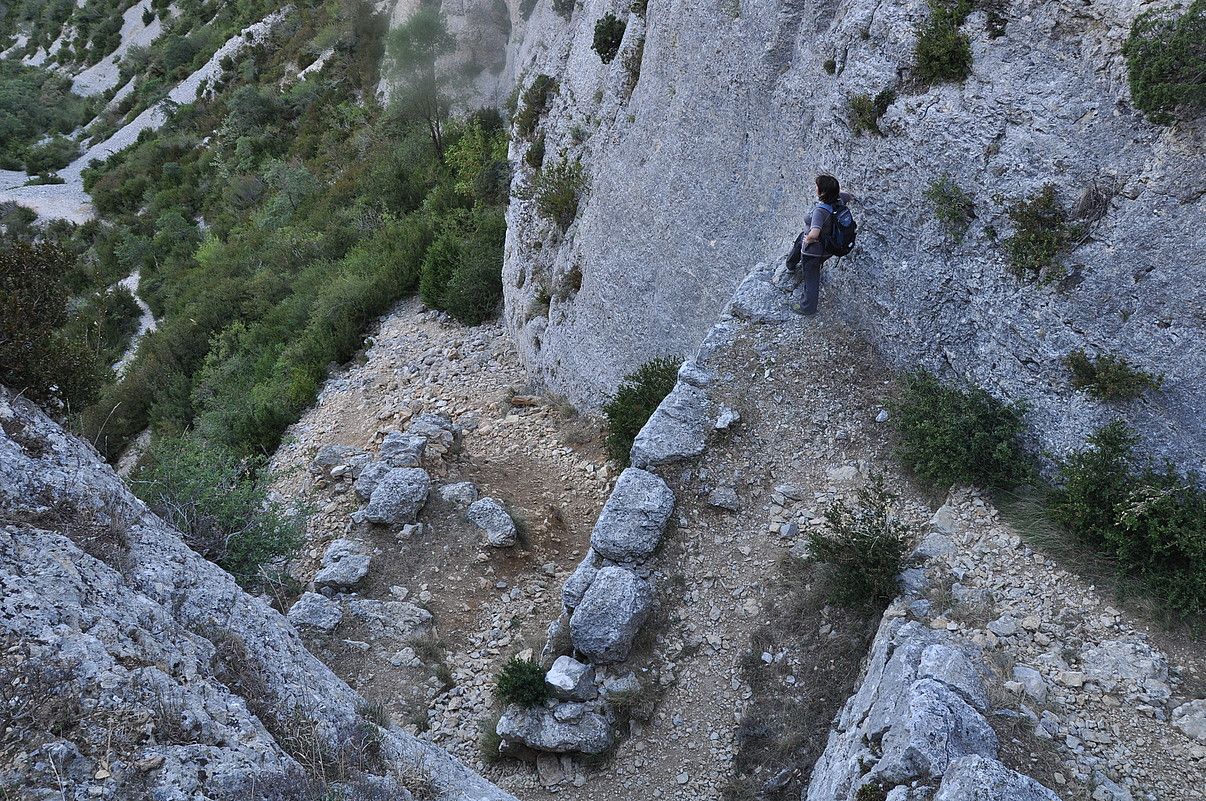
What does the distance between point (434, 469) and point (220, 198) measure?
26.3 m

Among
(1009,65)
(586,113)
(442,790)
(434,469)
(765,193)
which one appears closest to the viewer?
(442,790)

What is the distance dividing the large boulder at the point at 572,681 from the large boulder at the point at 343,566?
365cm

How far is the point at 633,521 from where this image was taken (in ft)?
29.3

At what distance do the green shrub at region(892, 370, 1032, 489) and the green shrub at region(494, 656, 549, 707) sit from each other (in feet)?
15.5

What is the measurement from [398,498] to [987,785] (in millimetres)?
8610

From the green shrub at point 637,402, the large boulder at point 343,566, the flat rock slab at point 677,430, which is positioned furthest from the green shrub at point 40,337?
the green shrub at point 637,402

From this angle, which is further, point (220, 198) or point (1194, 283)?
point (220, 198)

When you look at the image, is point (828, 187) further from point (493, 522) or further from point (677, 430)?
point (493, 522)

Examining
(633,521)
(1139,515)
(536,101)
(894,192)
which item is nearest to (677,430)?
(633,521)

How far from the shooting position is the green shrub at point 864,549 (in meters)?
7.48

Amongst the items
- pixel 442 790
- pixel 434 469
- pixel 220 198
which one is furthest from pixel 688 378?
pixel 220 198

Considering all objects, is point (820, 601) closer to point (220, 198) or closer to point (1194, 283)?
point (1194, 283)

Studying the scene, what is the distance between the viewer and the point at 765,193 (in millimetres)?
11297

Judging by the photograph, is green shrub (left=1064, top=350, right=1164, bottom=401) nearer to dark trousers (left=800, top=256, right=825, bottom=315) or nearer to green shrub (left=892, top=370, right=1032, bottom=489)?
green shrub (left=892, top=370, right=1032, bottom=489)
